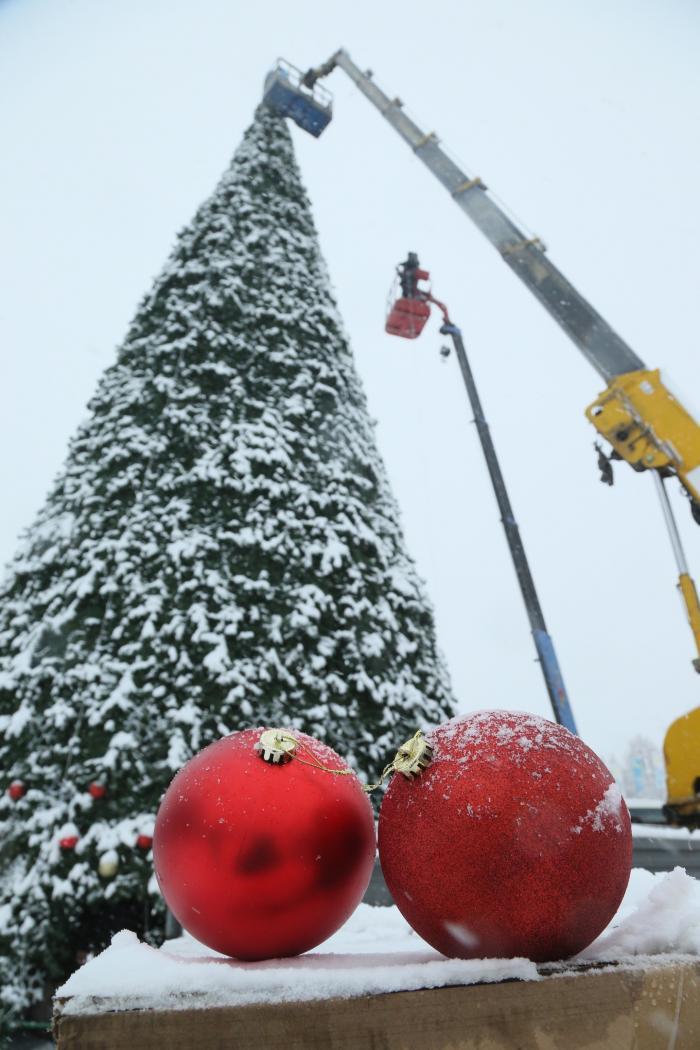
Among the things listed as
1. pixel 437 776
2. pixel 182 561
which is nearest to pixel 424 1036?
pixel 437 776

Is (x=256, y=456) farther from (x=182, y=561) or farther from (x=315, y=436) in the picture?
(x=182, y=561)

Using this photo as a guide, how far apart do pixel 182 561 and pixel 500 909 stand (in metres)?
3.97

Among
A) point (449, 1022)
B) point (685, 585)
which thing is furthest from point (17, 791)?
point (685, 585)

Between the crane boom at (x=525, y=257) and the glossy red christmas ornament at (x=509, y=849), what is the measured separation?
621 centimetres

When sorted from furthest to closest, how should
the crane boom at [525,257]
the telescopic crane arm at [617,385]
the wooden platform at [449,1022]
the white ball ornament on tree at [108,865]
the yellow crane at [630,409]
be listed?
1. the crane boom at [525,257]
2. the telescopic crane arm at [617,385]
3. the yellow crane at [630,409]
4. the white ball ornament on tree at [108,865]
5. the wooden platform at [449,1022]

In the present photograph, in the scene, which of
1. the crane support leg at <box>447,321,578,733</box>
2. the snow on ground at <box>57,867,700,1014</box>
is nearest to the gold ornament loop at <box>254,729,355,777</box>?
the snow on ground at <box>57,867,700,1014</box>

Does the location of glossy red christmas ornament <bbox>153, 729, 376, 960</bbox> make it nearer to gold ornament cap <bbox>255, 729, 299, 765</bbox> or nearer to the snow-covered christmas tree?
gold ornament cap <bbox>255, 729, 299, 765</bbox>

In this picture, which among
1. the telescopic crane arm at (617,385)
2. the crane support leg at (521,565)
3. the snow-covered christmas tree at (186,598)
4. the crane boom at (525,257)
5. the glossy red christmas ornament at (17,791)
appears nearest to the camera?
the snow-covered christmas tree at (186,598)

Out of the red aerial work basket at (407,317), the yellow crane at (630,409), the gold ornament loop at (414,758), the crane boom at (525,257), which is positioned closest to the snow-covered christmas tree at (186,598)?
the yellow crane at (630,409)

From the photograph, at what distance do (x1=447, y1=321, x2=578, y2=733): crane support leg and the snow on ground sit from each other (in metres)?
4.25

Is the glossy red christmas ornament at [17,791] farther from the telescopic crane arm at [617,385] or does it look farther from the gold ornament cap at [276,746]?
the telescopic crane arm at [617,385]

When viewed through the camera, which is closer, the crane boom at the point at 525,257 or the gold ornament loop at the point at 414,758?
the gold ornament loop at the point at 414,758

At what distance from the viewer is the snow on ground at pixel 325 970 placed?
0.79m

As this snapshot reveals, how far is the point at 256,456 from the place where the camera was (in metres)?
4.98
